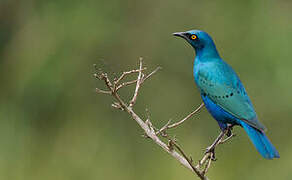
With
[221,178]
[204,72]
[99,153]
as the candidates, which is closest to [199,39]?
[204,72]

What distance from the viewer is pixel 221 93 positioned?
502 centimetres

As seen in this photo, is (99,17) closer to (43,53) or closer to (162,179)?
(43,53)

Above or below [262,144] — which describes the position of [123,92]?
above

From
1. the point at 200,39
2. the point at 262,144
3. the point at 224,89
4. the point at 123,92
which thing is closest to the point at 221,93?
the point at 224,89

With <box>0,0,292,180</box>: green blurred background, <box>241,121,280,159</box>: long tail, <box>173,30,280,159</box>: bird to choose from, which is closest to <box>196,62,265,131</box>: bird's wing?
<box>173,30,280,159</box>: bird

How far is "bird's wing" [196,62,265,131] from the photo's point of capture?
4812 mm

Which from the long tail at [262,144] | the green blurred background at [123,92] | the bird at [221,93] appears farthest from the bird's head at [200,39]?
the green blurred background at [123,92]

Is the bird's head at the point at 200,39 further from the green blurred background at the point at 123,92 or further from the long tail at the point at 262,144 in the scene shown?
the green blurred background at the point at 123,92

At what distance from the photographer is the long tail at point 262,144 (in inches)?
169

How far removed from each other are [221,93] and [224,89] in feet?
0.20

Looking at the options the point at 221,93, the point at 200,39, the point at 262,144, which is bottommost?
the point at 262,144

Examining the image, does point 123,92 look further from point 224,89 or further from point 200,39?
point 224,89

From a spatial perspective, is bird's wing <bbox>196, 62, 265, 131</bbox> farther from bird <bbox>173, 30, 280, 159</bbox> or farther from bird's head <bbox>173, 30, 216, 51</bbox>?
bird's head <bbox>173, 30, 216, 51</bbox>

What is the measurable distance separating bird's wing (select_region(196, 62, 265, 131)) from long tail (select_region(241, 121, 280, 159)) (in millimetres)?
201
